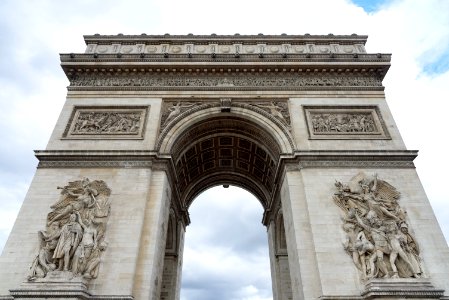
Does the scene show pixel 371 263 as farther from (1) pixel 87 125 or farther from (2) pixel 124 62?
(2) pixel 124 62

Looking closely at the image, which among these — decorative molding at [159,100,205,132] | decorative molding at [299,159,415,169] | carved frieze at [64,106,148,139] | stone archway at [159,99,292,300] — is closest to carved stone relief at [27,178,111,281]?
carved frieze at [64,106,148,139]

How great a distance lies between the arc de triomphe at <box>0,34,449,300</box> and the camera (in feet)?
34.4

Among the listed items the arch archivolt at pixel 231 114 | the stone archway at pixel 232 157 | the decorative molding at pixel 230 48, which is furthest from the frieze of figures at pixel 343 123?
the decorative molding at pixel 230 48

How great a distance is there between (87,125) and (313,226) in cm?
1041

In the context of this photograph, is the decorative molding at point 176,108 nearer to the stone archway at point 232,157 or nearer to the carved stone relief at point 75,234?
the stone archway at point 232,157

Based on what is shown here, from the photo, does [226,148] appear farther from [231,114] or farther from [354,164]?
[354,164]

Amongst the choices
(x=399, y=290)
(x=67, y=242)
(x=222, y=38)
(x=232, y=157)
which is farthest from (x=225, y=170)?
(x=399, y=290)

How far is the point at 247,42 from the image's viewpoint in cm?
1789

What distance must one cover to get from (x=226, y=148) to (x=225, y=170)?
237 centimetres

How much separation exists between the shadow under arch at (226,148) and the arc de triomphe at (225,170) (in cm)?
8

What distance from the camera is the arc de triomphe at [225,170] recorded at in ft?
34.4

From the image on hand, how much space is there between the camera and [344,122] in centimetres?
1462

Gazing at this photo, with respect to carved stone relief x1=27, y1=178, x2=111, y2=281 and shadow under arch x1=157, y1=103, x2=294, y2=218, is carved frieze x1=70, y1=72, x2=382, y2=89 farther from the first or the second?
carved stone relief x1=27, y1=178, x2=111, y2=281

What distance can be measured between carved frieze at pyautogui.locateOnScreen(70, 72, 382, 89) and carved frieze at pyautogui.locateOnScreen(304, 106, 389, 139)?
1.53 m
